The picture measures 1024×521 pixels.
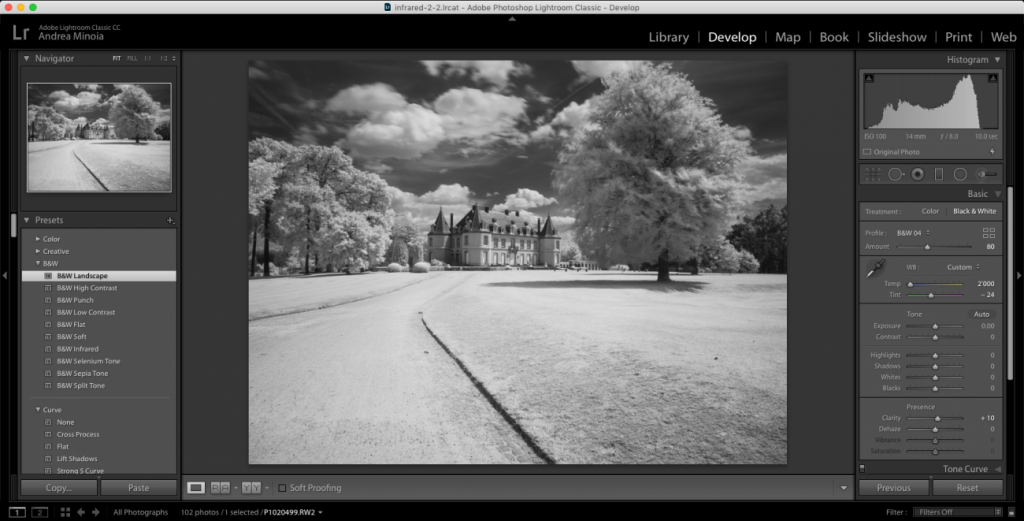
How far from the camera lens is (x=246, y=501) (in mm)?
3588

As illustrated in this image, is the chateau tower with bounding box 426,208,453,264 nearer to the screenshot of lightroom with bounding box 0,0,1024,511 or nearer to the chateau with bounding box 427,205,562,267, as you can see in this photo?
the chateau with bounding box 427,205,562,267

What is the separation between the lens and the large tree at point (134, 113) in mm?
3584

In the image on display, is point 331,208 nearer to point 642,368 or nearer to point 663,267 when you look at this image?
point 642,368

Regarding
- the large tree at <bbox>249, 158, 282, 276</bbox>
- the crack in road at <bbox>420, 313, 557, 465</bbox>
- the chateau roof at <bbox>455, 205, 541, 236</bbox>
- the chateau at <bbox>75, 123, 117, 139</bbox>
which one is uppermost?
the chateau at <bbox>75, 123, 117, 139</bbox>

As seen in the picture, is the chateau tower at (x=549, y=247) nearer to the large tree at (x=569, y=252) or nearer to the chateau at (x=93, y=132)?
the large tree at (x=569, y=252)

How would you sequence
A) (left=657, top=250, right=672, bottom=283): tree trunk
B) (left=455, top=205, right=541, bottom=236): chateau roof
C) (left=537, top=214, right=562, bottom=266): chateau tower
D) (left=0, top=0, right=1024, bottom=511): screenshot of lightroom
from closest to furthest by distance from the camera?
(left=0, top=0, right=1024, bottom=511): screenshot of lightroom, (left=455, top=205, right=541, bottom=236): chateau roof, (left=537, top=214, right=562, bottom=266): chateau tower, (left=657, top=250, right=672, bottom=283): tree trunk

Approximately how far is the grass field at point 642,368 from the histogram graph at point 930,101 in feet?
6.29

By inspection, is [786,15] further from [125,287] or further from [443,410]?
[125,287]

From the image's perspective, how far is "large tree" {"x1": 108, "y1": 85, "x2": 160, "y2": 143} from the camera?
11.8 feet

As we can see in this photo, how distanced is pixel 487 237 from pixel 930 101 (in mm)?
5762

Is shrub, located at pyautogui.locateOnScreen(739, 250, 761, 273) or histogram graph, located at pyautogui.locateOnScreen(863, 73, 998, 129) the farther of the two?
shrub, located at pyautogui.locateOnScreen(739, 250, 761, 273)

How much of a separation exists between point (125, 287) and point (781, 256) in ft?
22.8

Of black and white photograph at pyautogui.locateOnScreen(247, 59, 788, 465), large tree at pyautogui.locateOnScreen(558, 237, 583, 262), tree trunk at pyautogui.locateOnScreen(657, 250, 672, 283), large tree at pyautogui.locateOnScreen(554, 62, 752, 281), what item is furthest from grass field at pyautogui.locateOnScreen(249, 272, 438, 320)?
tree trunk at pyautogui.locateOnScreen(657, 250, 672, 283)

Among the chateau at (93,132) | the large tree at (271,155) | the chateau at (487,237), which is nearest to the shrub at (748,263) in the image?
the chateau at (487,237)
